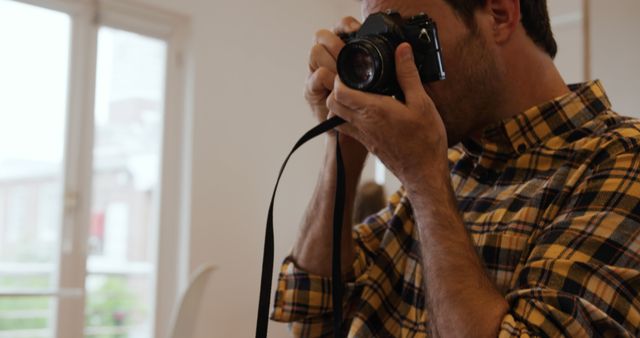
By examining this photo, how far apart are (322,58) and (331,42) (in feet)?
0.07

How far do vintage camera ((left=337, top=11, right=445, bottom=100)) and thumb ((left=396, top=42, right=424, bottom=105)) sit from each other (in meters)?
0.01

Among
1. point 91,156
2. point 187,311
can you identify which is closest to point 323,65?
point 187,311

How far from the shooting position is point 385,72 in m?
0.67

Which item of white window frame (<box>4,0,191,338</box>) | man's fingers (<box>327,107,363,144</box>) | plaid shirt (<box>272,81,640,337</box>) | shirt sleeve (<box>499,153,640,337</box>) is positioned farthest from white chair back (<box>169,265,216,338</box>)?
shirt sleeve (<box>499,153,640,337</box>)

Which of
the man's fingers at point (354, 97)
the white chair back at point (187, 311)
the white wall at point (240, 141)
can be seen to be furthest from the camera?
the white wall at point (240, 141)

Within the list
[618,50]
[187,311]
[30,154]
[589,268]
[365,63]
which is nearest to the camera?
[589,268]

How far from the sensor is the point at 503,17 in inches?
32.6

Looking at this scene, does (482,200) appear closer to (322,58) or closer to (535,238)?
(535,238)

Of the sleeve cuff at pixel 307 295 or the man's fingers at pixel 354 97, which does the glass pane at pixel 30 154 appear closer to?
the sleeve cuff at pixel 307 295

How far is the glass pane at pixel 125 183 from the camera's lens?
9.40 ft

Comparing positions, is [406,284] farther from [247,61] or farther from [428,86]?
[247,61]

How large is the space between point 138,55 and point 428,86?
8.09 ft

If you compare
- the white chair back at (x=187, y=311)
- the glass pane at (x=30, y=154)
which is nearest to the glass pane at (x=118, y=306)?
the glass pane at (x=30, y=154)

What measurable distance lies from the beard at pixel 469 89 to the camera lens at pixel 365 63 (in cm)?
11
